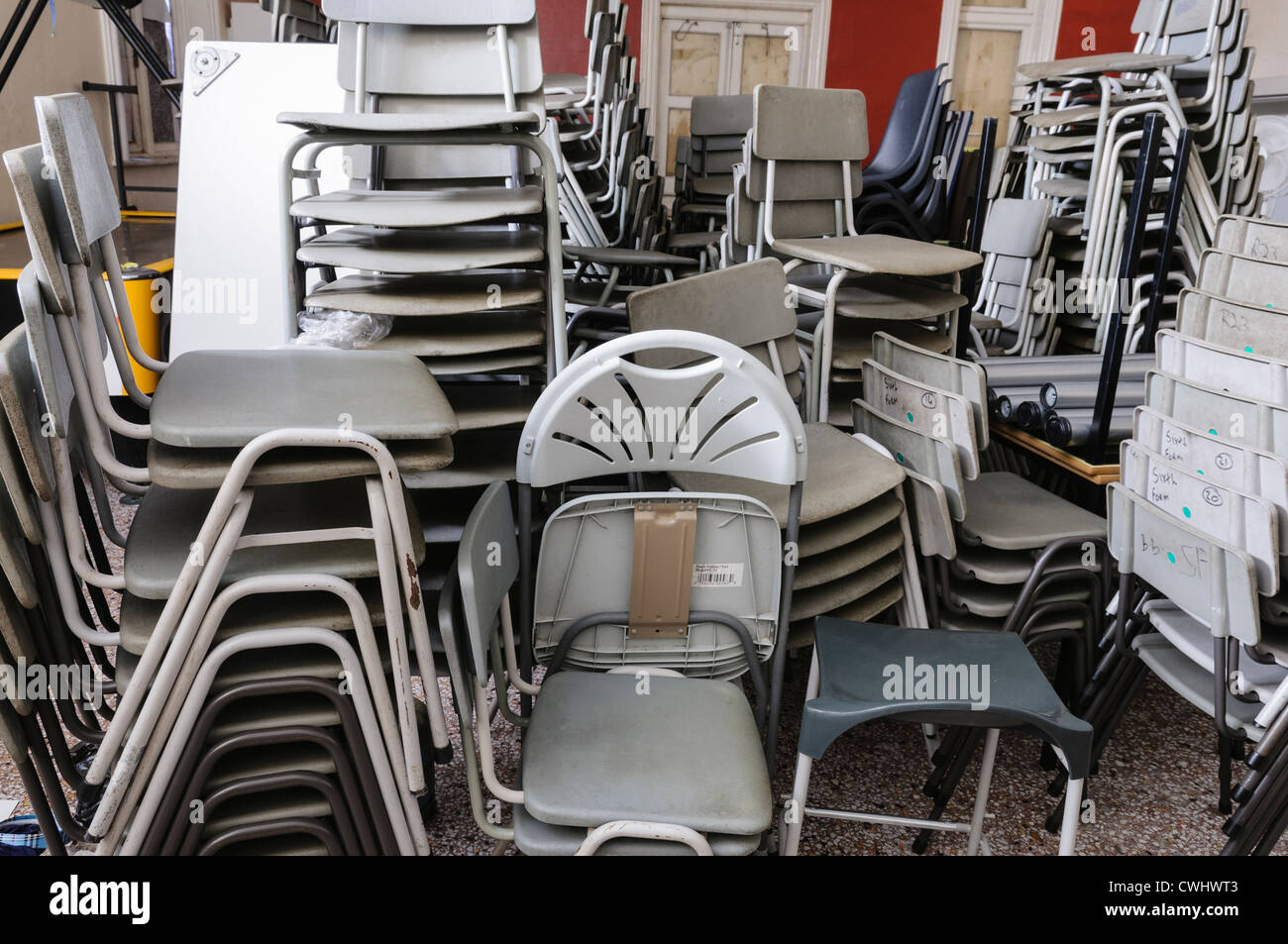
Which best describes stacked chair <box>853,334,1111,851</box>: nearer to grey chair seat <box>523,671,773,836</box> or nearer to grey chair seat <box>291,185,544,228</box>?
grey chair seat <box>523,671,773,836</box>

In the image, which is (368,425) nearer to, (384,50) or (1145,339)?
(384,50)

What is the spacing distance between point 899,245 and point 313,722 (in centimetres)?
203

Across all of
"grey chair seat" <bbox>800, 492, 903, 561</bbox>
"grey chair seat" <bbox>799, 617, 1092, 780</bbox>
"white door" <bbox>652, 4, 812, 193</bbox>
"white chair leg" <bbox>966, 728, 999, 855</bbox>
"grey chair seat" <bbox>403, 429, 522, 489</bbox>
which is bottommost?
"white chair leg" <bbox>966, 728, 999, 855</bbox>

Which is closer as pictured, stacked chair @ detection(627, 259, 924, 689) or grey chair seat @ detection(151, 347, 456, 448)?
grey chair seat @ detection(151, 347, 456, 448)

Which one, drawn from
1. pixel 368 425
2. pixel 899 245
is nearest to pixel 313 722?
pixel 368 425

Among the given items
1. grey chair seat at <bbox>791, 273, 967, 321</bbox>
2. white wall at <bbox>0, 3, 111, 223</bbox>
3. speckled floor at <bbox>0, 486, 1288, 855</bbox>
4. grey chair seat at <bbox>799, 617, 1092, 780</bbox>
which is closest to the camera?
grey chair seat at <bbox>799, 617, 1092, 780</bbox>

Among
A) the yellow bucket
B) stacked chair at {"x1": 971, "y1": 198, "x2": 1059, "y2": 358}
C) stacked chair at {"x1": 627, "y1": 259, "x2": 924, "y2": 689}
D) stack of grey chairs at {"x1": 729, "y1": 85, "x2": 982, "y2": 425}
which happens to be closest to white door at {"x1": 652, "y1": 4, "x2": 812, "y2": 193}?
stacked chair at {"x1": 971, "y1": 198, "x2": 1059, "y2": 358}

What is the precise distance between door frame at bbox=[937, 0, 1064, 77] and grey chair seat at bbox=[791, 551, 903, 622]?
6.78 metres

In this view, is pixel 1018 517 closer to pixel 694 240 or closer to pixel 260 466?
pixel 260 466

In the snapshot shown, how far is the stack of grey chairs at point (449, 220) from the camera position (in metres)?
1.68

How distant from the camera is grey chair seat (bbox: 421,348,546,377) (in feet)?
5.85

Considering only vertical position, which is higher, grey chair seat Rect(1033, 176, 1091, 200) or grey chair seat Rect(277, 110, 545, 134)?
grey chair seat Rect(277, 110, 545, 134)

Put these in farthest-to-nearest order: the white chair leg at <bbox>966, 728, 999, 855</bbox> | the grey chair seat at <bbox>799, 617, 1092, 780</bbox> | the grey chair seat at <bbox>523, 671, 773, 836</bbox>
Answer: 1. the white chair leg at <bbox>966, 728, 999, 855</bbox>
2. the grey chair seat at <bbox>799, 617, 1092, 780</bbox>
3. the grey chair seat at <bbox>523, 671, 773, 836</bbox>

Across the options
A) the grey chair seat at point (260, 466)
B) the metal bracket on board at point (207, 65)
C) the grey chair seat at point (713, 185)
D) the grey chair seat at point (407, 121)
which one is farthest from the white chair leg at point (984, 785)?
the grey chair seat at point (713, 185)
